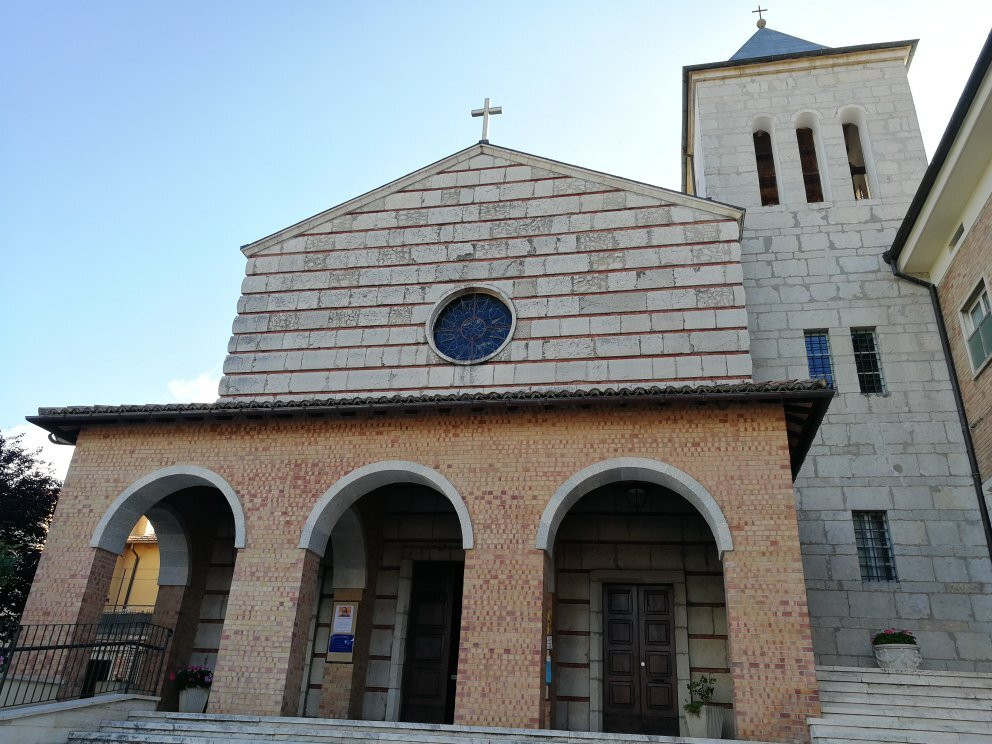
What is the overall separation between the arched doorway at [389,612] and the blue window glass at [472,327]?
2.65m

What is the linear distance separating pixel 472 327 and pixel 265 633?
6.41m

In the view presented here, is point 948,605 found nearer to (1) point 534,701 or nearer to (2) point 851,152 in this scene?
(1) point 534,701

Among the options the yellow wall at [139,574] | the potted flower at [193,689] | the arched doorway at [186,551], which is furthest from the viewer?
the yellow wall at [139,574]

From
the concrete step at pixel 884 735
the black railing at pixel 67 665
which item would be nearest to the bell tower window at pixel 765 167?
the concrete step at pixel 884 735

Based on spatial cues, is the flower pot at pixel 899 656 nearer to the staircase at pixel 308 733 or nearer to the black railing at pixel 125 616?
the staircase at pixel 308 733

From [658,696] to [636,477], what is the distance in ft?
12.0

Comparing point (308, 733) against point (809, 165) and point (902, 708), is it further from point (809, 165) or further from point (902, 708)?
point (809, 165)

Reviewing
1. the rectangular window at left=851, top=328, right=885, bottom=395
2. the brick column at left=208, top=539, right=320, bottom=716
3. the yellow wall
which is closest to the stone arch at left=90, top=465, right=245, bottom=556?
the brick column at left=208, top=539, right=320, bottom=716

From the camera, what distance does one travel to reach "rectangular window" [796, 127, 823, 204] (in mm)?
17641

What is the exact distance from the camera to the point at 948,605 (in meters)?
12.9

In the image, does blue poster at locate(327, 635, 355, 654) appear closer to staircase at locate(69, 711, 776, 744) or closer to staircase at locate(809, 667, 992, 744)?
staircase at locate(69, 711, 776, 744)

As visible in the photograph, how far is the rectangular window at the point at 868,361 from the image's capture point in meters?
14.9

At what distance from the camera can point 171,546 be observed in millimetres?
13930

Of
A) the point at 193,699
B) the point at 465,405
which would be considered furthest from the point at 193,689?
the point at 465,405
